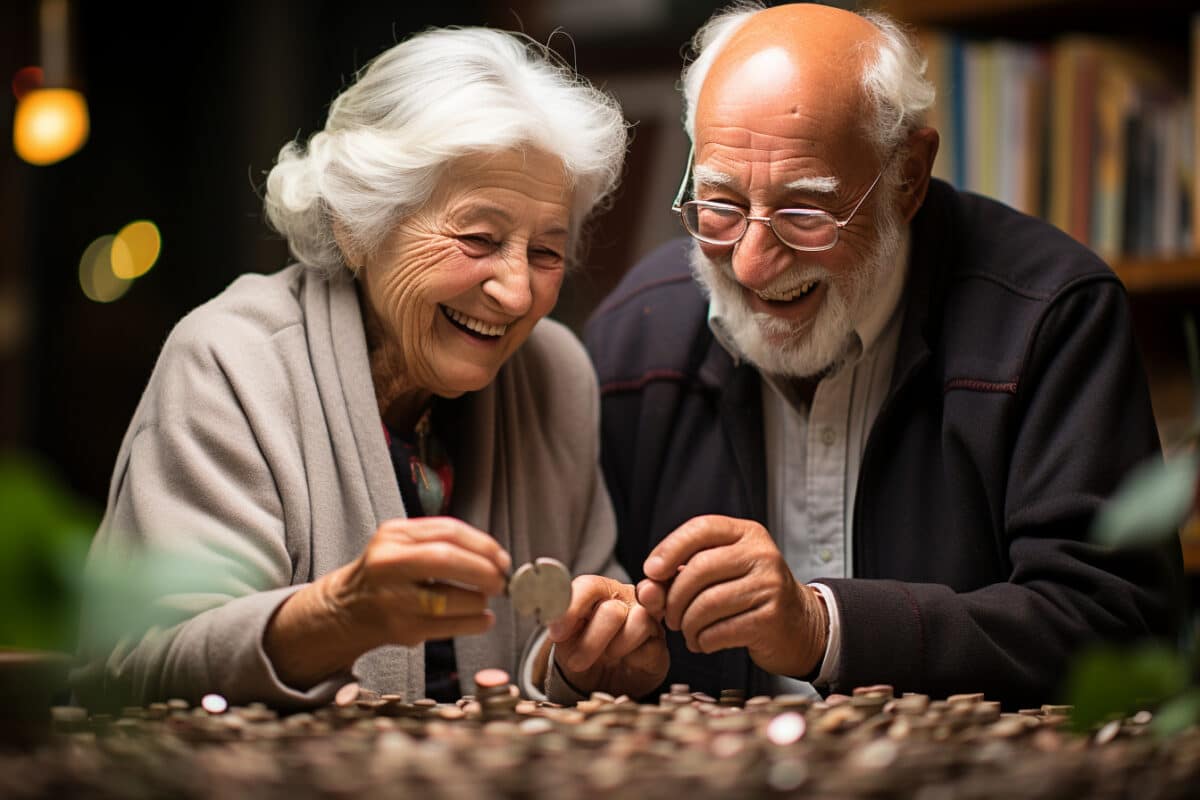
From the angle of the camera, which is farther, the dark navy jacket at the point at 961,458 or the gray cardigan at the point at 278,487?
the dark navy jacket at the point at 961,458

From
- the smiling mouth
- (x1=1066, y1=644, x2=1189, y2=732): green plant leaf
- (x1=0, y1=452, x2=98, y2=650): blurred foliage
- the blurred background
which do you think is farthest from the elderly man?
the blurred background

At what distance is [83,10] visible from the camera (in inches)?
138

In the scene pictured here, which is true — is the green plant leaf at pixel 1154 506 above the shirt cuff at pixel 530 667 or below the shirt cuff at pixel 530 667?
above

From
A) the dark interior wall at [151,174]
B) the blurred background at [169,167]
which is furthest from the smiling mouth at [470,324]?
the dark interior wall at [151,174]

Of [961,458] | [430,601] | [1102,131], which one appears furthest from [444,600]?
[1102,131]

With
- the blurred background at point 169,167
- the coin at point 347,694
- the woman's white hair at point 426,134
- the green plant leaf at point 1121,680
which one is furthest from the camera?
the blurred background at point 169,167

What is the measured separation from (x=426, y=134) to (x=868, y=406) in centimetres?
78

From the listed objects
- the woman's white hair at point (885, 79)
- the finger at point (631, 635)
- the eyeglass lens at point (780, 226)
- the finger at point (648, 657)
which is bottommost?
the finger at point (648, 657)

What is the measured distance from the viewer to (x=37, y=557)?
1.00 meters

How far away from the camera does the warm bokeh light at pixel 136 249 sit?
3.48 meters

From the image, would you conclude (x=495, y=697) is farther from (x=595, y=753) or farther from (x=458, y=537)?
(x=595, y=753)

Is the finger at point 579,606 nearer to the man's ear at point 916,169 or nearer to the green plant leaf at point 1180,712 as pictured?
the green plant leaf at point 1180,712

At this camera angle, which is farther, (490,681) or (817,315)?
(817,315)

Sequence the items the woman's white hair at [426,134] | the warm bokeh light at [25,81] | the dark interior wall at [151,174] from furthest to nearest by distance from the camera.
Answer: the dark interior wall at [151,174]
the warm bokeh light at [25,81]
the woman's white hair at [426,134]
